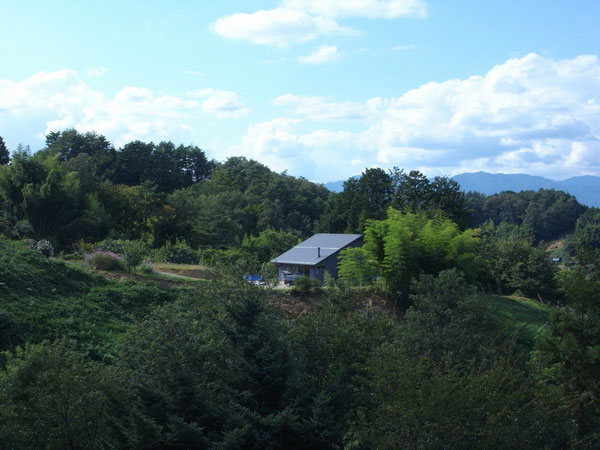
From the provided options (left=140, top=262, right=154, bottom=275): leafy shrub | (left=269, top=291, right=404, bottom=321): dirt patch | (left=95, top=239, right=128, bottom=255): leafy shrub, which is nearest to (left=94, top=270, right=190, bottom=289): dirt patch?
(left=140, top=262, right=154, bottom=275): leafy shrub

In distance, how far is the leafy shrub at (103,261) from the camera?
2331 centimetres

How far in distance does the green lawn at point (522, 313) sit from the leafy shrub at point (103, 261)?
15.3 meters

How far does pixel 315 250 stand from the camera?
112 ft

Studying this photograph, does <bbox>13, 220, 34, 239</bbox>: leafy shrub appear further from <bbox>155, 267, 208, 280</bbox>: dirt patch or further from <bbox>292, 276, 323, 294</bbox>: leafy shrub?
<bbox>292, 276, 323, 294</bbox>: leafy shrub

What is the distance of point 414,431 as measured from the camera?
8.79 m

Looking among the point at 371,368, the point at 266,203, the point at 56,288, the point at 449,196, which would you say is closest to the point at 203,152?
the point at 266,203

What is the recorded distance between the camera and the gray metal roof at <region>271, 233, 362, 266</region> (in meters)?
33.1

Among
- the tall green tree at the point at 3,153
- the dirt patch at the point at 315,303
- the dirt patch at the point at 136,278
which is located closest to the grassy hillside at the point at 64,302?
the dirt patch at the point at 136,278

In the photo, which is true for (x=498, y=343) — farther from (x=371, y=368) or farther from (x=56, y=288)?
(x=56, y=288)

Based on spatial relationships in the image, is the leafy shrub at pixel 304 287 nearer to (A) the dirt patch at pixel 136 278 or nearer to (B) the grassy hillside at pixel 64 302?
(A) the dirt patch at pixel 136 278

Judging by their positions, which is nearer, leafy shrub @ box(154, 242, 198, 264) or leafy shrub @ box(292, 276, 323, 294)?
leafy shrub @ box(292, 276, 323, 294)

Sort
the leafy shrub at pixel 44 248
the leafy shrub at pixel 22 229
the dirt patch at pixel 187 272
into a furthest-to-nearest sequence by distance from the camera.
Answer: the leafy shrub at pixel 22 229
the dirt patch at pixel 187 272
the leafy shrub at pixel 44 248

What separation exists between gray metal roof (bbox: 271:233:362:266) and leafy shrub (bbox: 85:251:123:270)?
36.8 feet

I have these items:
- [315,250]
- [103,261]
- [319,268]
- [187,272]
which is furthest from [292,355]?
[315,250]
